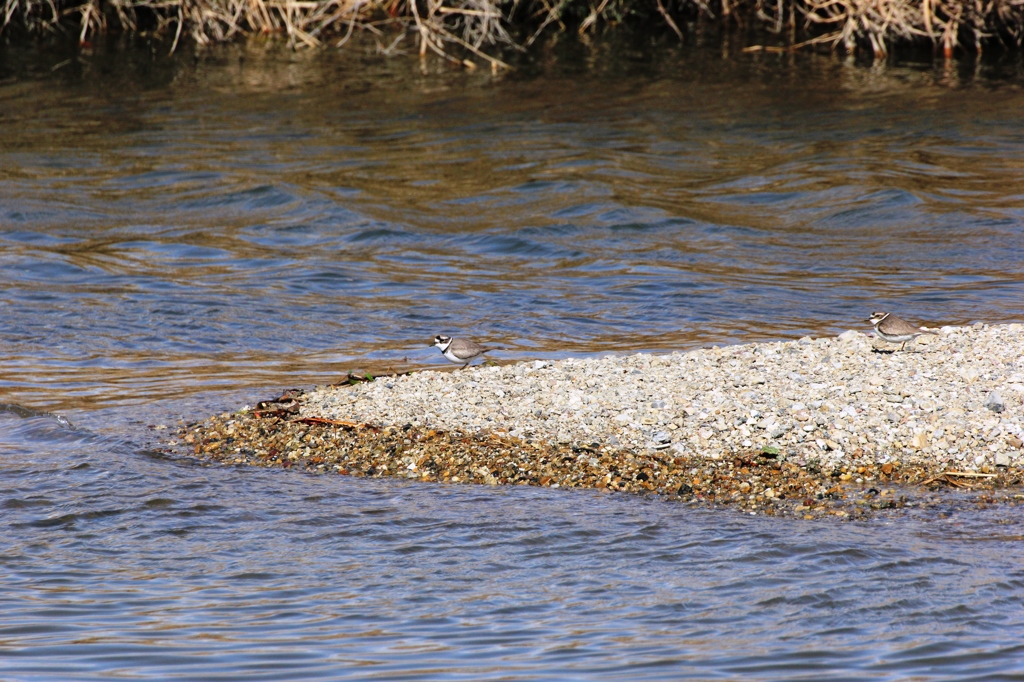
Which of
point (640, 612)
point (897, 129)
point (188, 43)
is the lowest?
point (640, 612)

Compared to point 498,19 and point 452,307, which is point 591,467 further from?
point 498,19

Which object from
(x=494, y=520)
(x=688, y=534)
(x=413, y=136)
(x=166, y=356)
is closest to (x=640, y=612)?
(x=688, y=534)

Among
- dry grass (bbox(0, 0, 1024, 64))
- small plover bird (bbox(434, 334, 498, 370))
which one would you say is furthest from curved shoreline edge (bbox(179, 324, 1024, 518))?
dry grass (bbox(0, 0, 1024, 64))

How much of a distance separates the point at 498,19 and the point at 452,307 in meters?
15.3

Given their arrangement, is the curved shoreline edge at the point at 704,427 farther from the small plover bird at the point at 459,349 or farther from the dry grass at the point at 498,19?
the dry grass at the point at 498,19

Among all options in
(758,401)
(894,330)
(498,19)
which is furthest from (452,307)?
(498,19)

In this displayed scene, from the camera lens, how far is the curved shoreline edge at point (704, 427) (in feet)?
21.8

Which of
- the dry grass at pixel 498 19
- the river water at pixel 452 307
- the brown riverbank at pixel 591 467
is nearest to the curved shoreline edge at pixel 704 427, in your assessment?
the brown riverbank at pixel 591 467

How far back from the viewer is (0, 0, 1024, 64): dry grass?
22.7 metres

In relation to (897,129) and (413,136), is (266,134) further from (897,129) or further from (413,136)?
(897,129)

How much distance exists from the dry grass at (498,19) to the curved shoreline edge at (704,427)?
49.4 feet

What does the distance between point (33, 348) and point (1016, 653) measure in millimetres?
8304

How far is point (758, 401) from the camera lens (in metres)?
7.28

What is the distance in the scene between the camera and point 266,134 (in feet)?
64.9
